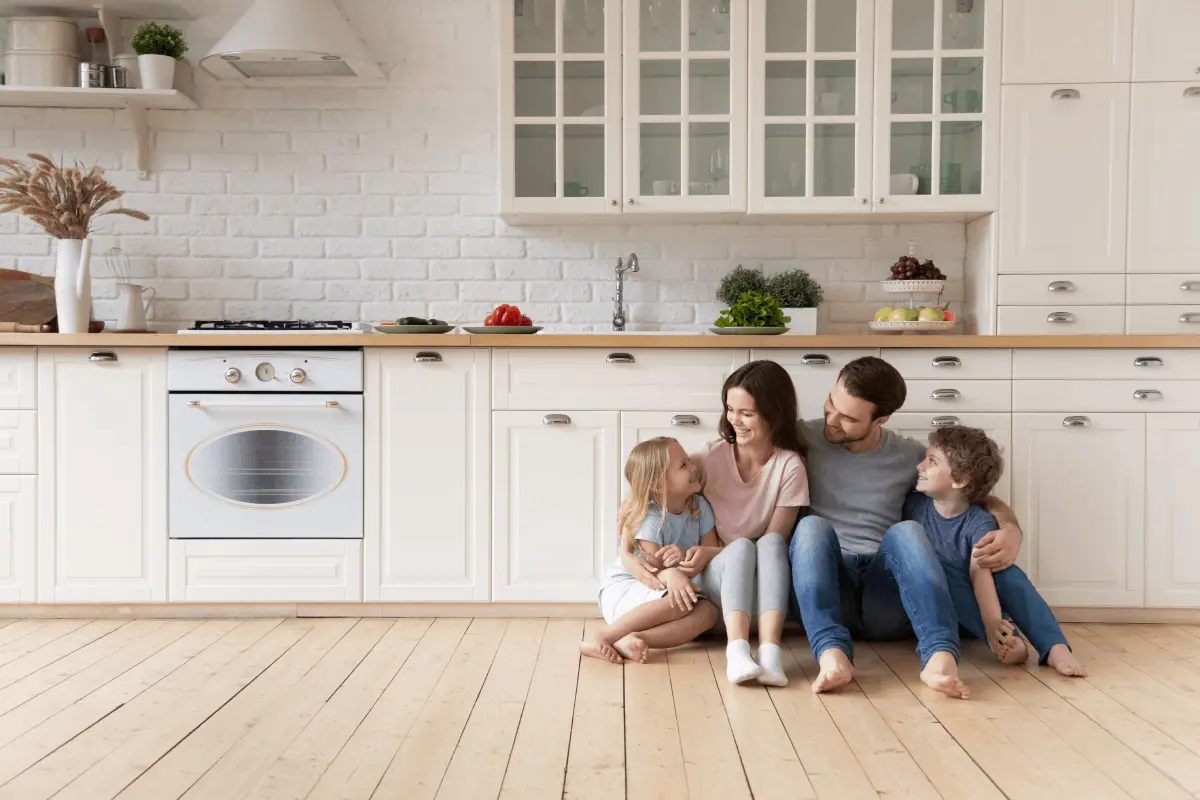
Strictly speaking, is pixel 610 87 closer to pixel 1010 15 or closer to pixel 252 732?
pixel 1010 15

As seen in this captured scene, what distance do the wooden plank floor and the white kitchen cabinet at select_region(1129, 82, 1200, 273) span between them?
48.4 inches

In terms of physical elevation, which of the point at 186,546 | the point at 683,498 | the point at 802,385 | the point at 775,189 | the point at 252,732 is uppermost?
the point at 775,189

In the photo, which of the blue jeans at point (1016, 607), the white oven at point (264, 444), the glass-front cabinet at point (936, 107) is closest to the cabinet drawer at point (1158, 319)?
the glass-front cabinet at point (936, 107)

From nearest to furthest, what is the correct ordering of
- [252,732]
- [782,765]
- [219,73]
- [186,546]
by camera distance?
[782,765] → [252,732] → [186,546] → [219,73]

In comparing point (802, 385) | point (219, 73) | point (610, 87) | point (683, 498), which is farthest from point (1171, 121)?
point (219, 73)

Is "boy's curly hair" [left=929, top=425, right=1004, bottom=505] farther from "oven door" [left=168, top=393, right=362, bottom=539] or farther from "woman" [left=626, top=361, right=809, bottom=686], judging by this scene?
"oven door" [left=168, top=393, right=362, bottom=539]

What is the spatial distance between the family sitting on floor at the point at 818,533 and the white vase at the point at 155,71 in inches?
82.0

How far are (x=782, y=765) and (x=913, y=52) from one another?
2426 mm

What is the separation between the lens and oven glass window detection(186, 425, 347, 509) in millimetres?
3094

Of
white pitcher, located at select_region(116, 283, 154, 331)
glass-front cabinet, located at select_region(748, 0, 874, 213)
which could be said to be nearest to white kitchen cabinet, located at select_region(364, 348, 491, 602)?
white pitcher, located at select_region(116, 283, 154, 331)

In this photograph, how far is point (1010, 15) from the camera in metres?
3.39

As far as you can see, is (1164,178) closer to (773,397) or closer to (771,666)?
(773,397)

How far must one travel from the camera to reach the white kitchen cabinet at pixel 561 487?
3.11 m

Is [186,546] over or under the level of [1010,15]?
under
